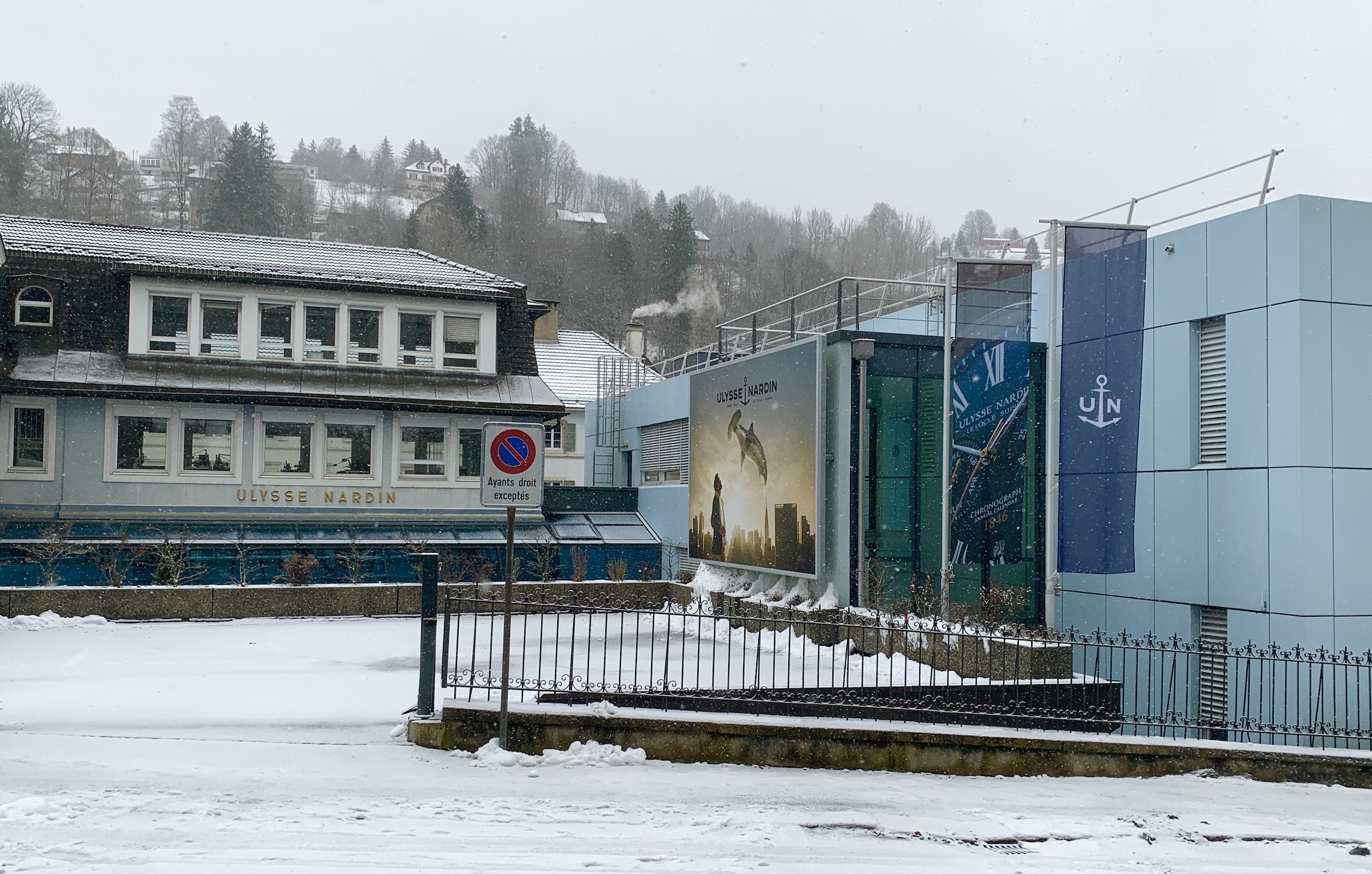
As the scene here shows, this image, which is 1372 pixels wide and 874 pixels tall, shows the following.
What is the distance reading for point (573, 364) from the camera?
47531mm

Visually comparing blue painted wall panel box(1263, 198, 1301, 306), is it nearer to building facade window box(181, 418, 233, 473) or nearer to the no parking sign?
the no parking sign

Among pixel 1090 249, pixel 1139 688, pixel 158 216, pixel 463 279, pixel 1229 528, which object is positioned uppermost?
pixel 158 216

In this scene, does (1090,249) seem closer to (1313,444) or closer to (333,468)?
(1313,444)

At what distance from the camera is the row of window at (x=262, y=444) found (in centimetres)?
2675

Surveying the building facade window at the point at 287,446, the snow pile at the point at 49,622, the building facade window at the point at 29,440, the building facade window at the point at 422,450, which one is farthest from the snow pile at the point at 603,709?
the building facade window at the point at 29,440

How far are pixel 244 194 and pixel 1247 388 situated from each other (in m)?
71.1

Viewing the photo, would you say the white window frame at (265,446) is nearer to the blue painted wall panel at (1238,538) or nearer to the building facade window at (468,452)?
the building facade window at (468,452)

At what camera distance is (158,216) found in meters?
83.5

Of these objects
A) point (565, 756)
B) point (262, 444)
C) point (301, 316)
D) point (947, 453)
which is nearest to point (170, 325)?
point (301, 316)

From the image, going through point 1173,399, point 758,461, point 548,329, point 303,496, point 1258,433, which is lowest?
point 303,496

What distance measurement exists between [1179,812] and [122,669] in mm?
13026

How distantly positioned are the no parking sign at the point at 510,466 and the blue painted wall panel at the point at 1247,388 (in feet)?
34.4

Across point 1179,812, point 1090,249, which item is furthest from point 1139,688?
point 1179,812

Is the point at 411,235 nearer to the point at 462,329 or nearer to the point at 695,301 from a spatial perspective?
the point at 695,301
